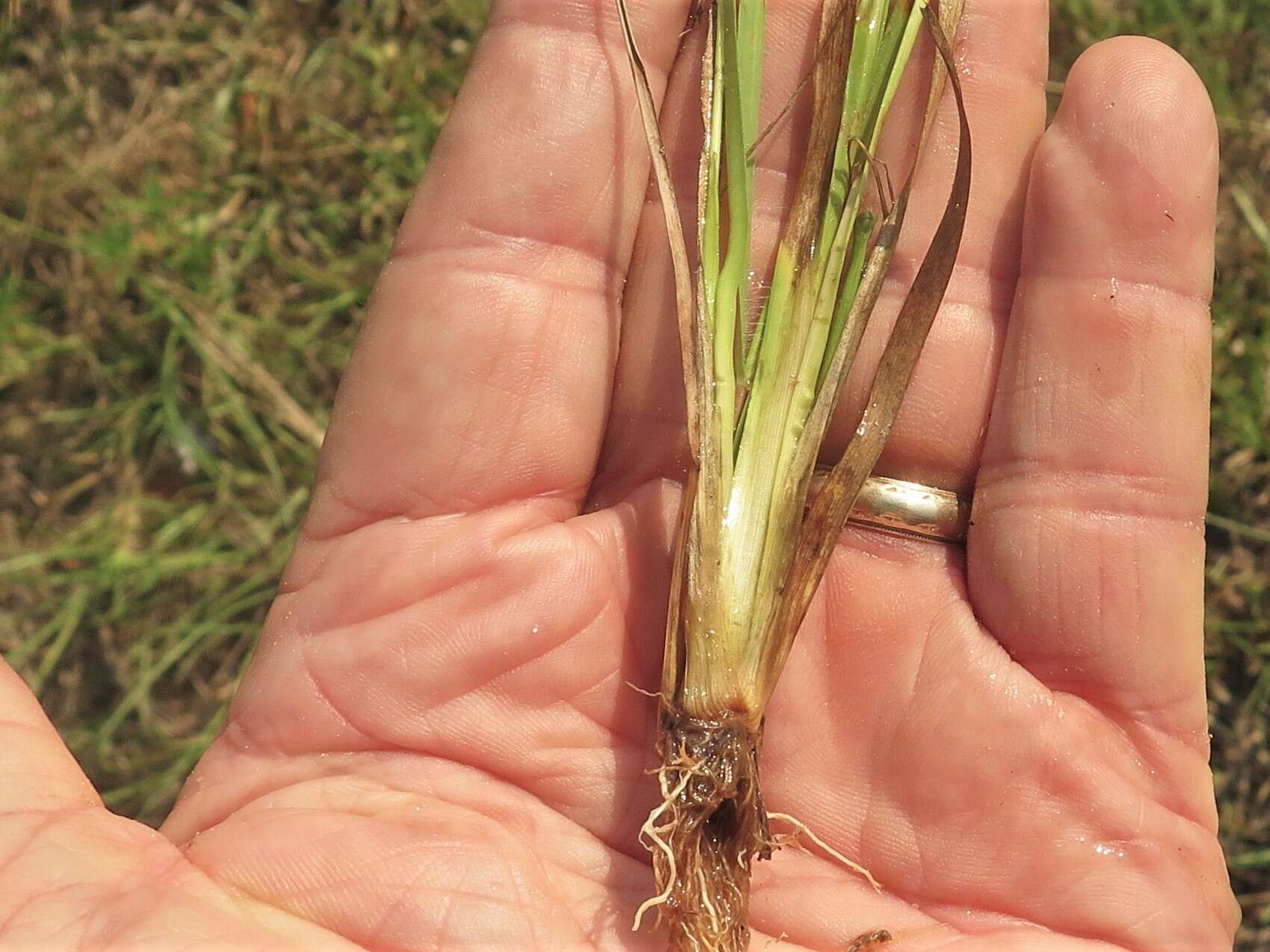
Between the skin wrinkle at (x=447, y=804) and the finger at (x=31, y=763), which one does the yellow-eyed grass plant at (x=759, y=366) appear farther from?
the finger at (x=31, y=763)

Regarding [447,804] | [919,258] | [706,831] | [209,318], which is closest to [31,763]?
[447,804]

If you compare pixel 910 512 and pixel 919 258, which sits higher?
pixel 919 258

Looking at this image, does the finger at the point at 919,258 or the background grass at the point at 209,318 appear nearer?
the finger at the point at 919,258

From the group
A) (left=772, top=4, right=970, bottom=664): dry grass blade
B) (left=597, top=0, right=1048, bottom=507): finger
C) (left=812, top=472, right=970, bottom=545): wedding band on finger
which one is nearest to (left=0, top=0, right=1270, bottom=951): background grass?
(left=597, top=0, right=1048, bottom=507): finger

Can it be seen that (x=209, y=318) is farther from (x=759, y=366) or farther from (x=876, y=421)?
(x=876, y=421)

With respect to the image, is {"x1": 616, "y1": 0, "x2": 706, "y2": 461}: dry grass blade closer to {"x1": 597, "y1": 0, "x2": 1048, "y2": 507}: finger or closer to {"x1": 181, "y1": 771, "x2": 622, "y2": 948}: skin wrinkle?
{"x1": 597, "y1": 0, "x2": 1048, "y2": 507}: finger

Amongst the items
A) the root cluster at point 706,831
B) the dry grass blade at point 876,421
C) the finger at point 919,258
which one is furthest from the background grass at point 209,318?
the root cluster at point 706,831

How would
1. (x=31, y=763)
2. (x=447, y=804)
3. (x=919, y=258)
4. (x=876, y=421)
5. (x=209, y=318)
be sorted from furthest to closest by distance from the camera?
1. (x=209, y=318)
2. (x=919, y=258)
3. (x=876, y=421)
4. (x=447, y=804)
5. (x=31, y=763)
